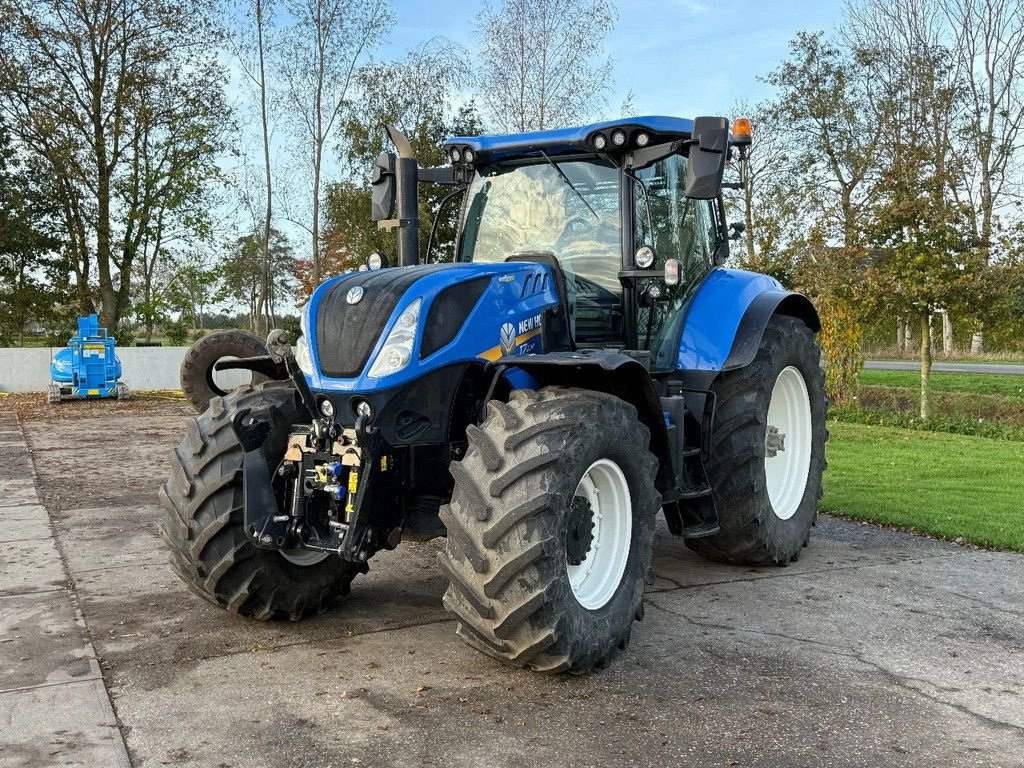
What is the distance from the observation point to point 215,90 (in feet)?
90.2

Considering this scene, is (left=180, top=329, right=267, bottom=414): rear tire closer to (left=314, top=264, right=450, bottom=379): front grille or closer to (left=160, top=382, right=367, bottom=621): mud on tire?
(left=160, top=382, right=367, bottom=621): mud on tire

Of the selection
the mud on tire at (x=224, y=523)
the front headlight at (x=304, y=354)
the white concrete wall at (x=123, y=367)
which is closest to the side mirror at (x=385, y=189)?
the front headlight at (x=304, y=354)

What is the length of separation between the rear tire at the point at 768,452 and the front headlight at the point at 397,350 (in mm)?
2196

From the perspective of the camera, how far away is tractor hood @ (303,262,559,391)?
4.40 meters

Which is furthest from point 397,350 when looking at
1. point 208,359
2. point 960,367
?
point 960,367

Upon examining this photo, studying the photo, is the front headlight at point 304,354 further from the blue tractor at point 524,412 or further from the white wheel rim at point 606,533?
the white wheel rim at point 606,533

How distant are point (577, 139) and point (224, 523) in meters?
2.73

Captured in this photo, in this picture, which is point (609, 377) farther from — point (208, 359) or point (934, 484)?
point (934, 484)

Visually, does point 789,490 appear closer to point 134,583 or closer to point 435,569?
point 435,569

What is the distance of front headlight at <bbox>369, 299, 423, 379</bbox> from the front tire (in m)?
0.50

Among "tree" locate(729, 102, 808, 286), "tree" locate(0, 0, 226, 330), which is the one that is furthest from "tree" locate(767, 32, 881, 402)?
"tree" locate(0, 0, 226, 330)

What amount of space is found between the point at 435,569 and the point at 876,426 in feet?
36.0

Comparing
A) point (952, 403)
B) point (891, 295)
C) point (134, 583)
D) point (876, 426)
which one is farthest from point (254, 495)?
point (952, 403)

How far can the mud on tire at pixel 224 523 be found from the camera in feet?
15.4
